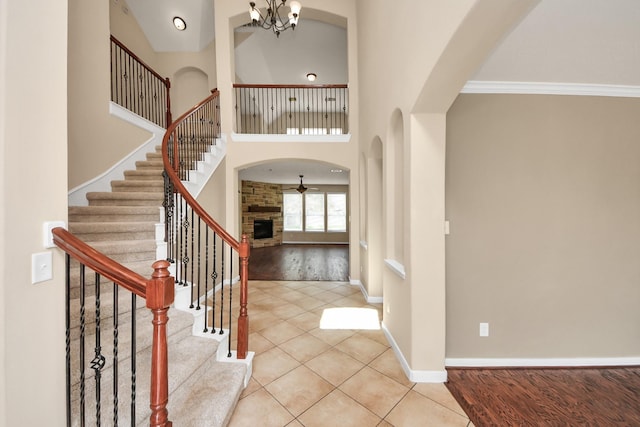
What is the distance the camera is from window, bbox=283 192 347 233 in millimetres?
10609

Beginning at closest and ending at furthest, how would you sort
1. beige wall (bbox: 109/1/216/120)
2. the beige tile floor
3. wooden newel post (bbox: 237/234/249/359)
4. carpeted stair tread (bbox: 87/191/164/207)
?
the beige tile floor < wooden newel post (bbox: 237/234/249/359) < carpeted stair tread (bbox: 87/191/164/207) < beige wall (bbox: 109/1/216/120)

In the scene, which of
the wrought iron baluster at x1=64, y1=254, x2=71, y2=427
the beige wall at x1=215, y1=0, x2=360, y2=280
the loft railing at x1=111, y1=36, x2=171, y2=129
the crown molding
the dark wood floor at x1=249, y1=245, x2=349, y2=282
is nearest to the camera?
the wrought iron baluster at x1=64, y1=254, x2=71, y2=427

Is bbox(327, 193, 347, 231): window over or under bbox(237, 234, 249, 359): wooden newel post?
over

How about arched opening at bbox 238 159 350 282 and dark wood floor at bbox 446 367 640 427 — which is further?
arched opening at bbox 238 159 350 282

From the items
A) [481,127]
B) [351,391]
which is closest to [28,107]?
[351,391]

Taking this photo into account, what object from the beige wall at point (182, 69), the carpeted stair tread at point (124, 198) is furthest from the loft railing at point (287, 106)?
the carpeted stair tread at point (124, 198)

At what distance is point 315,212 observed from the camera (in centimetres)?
1071

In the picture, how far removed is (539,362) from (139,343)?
3.39 metres

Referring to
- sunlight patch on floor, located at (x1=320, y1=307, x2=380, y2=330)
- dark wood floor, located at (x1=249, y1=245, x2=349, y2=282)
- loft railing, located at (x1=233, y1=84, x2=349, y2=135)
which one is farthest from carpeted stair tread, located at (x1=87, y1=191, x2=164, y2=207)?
loft railing, located at (x1=233, y1=84, x2=349, y2=135)

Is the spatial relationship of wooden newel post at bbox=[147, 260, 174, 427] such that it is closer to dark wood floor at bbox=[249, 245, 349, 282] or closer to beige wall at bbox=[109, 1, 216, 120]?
dark wood floor at bbox=[249, 245, 349, 282]

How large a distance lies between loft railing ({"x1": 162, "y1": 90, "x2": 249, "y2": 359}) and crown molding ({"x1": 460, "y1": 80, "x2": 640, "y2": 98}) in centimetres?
254

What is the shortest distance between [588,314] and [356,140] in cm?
379

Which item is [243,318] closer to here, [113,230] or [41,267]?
[41,267]

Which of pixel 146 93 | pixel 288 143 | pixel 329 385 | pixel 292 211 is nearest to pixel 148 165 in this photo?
pixel 146 93
